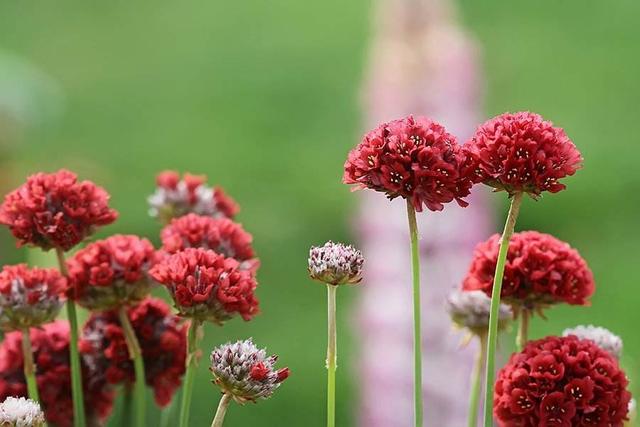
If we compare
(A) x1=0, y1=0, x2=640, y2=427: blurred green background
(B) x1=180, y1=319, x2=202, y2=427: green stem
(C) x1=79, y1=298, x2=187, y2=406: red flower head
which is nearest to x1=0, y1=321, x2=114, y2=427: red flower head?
(C) x1=79, y1=298, x2=187, y2=406: red flower head

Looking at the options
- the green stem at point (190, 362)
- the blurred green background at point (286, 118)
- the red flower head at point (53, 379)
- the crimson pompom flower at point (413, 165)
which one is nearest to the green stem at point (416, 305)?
the crimson pompom flower at point (413, 165)

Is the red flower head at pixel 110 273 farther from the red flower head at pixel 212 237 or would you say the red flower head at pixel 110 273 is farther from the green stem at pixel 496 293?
the green stem at pixel 496 293

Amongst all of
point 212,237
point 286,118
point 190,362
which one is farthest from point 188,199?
point 286,118

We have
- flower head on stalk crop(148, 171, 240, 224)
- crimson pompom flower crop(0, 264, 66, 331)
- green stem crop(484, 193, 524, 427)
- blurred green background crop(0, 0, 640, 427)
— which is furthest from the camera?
blurred green background crop(0, 0, 640, 427)

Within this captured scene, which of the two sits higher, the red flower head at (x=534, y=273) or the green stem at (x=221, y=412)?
the red flower head at (x=534, y=273)

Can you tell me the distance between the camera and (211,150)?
4.88 metres

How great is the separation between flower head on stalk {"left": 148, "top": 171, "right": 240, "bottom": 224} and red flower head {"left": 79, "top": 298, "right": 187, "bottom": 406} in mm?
95

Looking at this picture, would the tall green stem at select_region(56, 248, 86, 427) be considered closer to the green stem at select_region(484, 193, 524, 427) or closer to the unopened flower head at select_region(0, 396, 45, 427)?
the unopened flower head at select_region(0, 396, 45, 427)

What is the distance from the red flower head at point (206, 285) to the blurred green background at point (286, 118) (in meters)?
2.26

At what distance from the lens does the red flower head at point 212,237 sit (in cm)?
81

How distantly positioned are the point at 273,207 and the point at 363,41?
163 centimetres

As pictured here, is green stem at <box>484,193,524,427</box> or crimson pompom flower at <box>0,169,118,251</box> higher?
crimson pompom flower at <box>0,169,118,251</box>

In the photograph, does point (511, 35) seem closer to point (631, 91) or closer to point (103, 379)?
point (631, 91)

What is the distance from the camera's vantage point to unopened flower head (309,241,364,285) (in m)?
0.69
